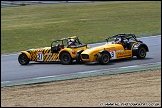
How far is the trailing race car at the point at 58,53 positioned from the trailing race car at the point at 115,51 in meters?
0.36

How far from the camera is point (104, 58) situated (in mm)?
15859

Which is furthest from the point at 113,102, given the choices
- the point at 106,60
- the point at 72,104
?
the point at 106,60

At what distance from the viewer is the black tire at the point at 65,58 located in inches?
650

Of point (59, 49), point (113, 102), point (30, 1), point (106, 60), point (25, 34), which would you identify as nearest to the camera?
point (113, 102)

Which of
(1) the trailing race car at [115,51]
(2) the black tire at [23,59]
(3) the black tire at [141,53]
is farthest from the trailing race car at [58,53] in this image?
(3) the black tire at [141,53]

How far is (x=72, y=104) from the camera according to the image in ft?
31.2

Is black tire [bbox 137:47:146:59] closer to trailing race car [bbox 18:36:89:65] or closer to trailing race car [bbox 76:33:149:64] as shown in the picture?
trailing race car [bbox 76:33:149:64]

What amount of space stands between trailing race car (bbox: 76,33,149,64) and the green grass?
7.75 metres

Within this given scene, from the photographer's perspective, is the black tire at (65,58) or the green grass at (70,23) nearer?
the black tire at (65,58)

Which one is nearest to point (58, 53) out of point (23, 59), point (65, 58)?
point (65, 58)

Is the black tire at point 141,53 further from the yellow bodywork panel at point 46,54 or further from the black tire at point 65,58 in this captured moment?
the black tire at point 65,58

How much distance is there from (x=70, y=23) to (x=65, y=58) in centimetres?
2037

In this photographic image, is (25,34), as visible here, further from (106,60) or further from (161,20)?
(106,60)

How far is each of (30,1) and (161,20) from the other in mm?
25988
